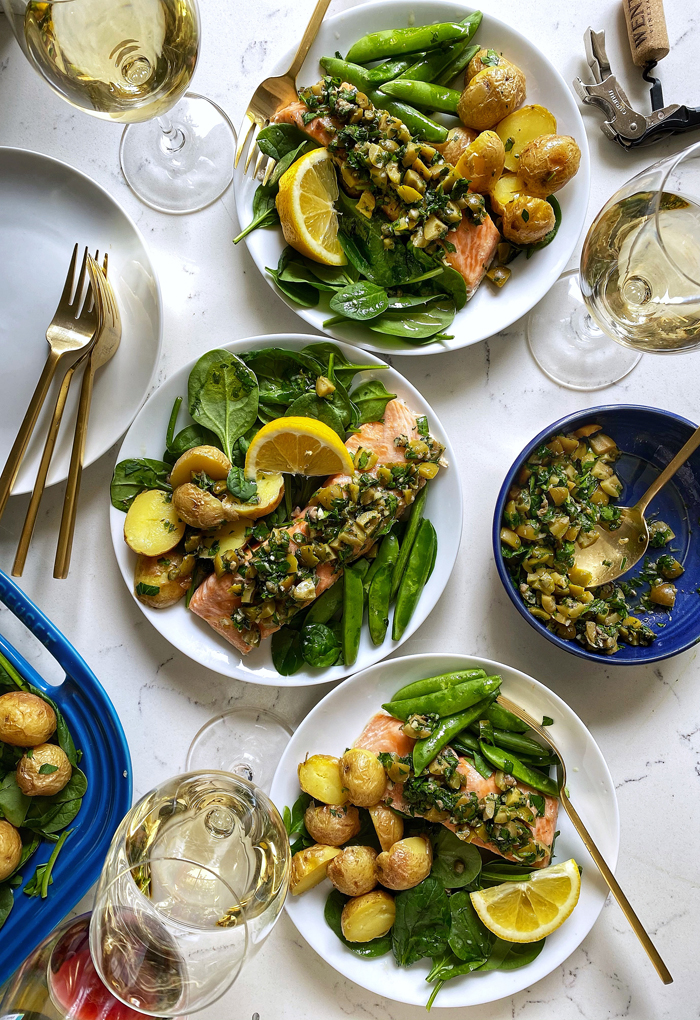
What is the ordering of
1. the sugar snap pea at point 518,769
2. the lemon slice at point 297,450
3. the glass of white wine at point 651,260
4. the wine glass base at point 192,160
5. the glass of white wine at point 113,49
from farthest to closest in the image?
the wine glass base at point 192,160, the sugar snap pea at point 518,769, the lemon slice at point 297,450, the glass of white wine at point 651,260, the glass of white wine at point 113,49

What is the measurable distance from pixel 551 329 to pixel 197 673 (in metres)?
1.39

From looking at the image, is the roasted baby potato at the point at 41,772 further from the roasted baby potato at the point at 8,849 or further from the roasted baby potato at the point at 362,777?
the roasted baby potato at the point at 362,777

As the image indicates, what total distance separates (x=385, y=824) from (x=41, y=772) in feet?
2.86

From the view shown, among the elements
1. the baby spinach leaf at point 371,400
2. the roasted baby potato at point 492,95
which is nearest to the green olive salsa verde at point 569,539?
the baby spinach leaf at point 371,400

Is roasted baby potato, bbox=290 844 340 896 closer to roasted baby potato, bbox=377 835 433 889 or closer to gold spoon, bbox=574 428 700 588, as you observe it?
roasted baby potato, bbox=377 835 433 889

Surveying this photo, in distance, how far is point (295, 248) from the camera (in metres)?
1.85

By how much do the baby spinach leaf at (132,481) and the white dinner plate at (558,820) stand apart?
2.37 feet

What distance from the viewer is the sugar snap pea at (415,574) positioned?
1.87 m

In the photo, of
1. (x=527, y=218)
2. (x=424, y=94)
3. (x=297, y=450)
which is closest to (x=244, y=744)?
(x=297, y=450)

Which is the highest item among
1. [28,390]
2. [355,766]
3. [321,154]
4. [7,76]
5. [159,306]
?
[7,76]

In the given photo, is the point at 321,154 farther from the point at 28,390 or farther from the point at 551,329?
the point at 28,390

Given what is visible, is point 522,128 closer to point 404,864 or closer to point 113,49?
point 113,49

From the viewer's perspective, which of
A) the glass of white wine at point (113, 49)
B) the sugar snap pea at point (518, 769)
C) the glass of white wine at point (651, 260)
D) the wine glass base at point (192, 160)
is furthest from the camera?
the wine glass base at point (192, 160)

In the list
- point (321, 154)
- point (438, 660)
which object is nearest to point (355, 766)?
point (438, 660)
